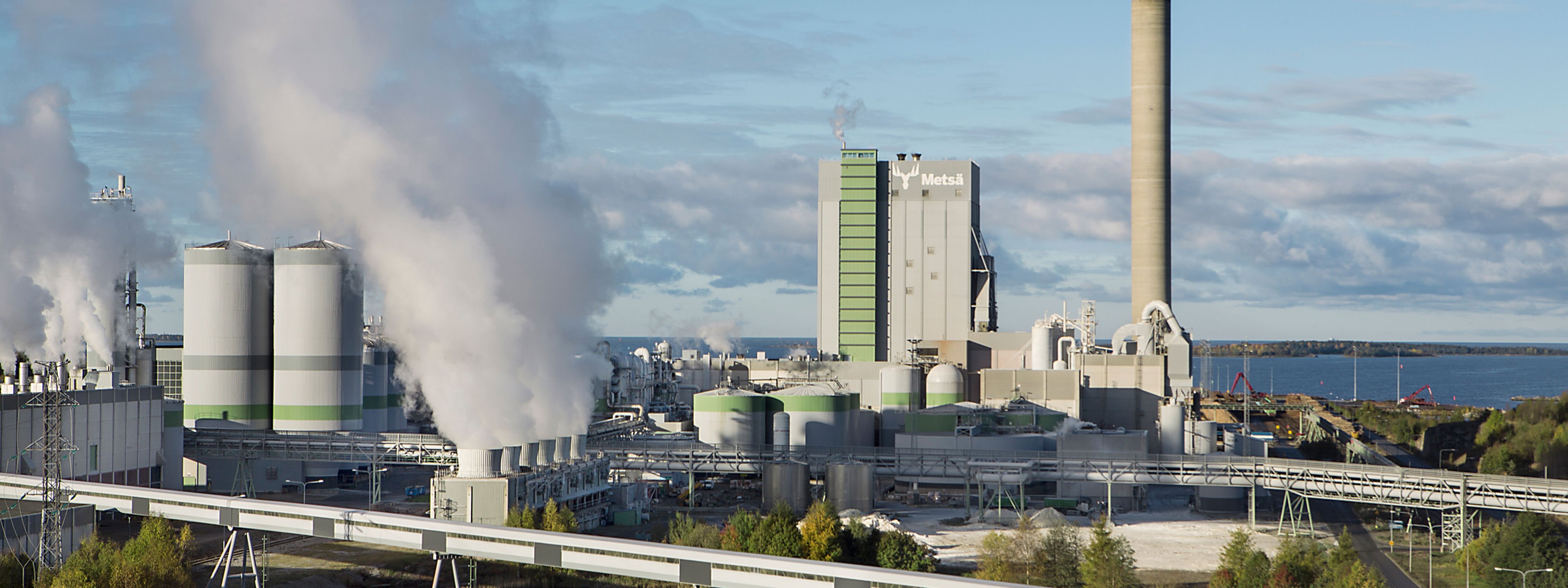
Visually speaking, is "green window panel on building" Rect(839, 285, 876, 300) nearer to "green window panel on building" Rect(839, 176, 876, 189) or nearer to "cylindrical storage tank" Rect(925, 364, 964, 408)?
"green window panel on building" Rect(839, 176, 876, 189)

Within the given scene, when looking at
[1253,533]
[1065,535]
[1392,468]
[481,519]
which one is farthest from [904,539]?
[1392,468]

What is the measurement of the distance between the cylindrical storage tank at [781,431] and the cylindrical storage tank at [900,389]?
782 inches

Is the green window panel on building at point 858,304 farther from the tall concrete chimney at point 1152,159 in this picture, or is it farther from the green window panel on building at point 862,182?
the tall concrete chimney at point 1152,159

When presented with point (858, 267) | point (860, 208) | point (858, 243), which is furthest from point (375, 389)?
point (860, 208)

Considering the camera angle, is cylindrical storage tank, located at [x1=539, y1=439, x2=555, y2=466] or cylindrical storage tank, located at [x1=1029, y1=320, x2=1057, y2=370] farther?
cylindrical storage tank, located at [x1=1029, y1=320, x2=1057, y2=370]

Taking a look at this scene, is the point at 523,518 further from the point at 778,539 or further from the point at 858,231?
the point at 858,231

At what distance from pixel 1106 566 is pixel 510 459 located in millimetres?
21529

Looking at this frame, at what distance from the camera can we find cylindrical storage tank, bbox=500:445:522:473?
49.4m

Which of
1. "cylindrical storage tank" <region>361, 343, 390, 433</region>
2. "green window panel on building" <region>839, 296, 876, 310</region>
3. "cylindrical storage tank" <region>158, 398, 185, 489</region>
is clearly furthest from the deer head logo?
"cylindrical storage tank" <region>158, 398, 185, 489</region>

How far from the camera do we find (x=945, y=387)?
86.1 meters

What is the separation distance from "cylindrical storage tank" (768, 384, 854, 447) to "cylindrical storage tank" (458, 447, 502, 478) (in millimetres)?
28225

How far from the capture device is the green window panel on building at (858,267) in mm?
100938

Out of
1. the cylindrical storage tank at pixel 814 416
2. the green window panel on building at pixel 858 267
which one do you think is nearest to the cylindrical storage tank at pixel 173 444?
the cylindrical storage tank at pixel 814 416

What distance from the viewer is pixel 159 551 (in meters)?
40.4
